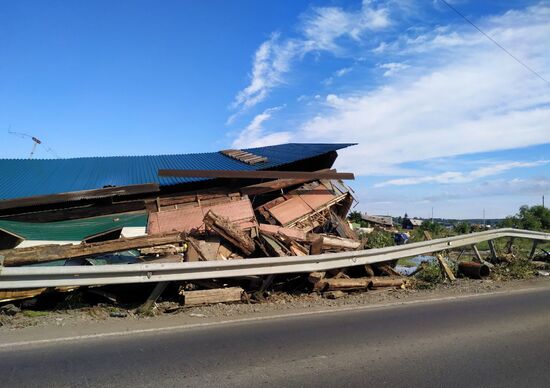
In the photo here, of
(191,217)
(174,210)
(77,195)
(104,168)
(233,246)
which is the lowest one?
(233,246)

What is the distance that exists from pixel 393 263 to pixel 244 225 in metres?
4.00

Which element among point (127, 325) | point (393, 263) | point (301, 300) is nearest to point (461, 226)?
point (393, 263)

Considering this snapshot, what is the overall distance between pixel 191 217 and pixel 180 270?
583 cm

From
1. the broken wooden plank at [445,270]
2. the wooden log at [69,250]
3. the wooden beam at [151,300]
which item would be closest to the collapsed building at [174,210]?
the wooden log at [69,250]

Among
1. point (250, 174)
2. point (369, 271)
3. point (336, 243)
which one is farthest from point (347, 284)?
point (250, 174)

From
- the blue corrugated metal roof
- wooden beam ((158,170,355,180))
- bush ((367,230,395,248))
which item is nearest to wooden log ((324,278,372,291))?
bush ((367,230,395,248))

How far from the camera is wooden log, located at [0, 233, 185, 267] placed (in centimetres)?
838

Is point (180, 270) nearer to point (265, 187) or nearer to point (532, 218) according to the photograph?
point (265, 187)

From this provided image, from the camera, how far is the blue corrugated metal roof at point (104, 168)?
13.6m

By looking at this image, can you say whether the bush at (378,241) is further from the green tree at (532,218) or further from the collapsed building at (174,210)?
the green tree at (532,218)

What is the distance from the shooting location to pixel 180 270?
7.61 metres

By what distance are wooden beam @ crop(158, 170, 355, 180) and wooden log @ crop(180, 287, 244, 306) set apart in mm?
6301

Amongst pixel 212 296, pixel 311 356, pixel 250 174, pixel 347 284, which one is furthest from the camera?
pixel 250 174

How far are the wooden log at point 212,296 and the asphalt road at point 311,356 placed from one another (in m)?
1.37
